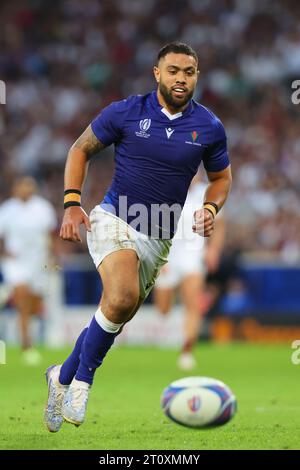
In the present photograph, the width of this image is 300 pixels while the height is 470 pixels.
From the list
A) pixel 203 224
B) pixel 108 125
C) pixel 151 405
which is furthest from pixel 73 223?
pixel 151 405

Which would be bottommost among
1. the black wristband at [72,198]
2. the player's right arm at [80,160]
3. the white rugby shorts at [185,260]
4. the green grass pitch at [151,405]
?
the green grass pitch at [151,405]

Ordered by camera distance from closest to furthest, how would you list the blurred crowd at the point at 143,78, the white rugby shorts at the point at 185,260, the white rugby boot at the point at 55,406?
the white rugby boot at the point at 55,406
the white rugby shorts at the point at 185,260
the blurred crowd at the point at 143,78

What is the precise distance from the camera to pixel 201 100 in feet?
70.7

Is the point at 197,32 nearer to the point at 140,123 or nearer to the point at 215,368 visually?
the point at 215,368

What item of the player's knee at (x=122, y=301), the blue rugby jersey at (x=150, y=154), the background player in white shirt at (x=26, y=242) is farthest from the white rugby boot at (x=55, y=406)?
Answer: the background player in white shirt at (x=26, y=242)

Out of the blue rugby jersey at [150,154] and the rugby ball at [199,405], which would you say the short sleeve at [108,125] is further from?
the rugby ball at [199,405]

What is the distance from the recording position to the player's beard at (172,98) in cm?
708

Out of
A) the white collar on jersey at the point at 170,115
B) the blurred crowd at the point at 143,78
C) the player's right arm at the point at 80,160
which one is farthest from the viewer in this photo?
the blurred crowd at the point at 143,78

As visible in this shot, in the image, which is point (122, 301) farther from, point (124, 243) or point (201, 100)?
point (201, 100)

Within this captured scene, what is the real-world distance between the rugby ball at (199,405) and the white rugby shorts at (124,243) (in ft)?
3.32

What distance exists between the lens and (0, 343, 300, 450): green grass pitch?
662 centimetres

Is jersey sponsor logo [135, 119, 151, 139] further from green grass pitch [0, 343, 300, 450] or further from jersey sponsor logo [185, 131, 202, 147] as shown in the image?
green grass pitch [0, 343, 300, 450]

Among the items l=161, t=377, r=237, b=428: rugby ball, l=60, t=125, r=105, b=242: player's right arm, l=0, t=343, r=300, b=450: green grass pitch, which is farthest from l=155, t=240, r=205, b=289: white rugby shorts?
l=161, t=377, r=237, b=428: rugby ball

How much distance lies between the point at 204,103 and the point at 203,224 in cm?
1488
